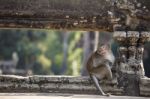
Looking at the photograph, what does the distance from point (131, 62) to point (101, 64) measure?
25.5 inches

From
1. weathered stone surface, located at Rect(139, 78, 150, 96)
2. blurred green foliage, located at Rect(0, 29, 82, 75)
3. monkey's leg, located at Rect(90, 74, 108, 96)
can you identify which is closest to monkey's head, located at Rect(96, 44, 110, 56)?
monkey's leg, located at Rect(90, 74, 108, 96)

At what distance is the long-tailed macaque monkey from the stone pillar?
0.75 ft

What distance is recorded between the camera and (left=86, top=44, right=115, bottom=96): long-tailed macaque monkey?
942 cm

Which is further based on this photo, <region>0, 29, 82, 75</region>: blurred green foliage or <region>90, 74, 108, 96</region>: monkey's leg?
<region>0, 29, 82, 75</region>: blurred green foliage

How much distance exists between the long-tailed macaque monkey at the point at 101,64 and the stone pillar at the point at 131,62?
23cm

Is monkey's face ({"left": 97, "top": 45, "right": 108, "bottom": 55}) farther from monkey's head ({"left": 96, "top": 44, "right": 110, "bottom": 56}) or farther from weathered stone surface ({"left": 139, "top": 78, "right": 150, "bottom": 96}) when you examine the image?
weathered stone surface ({"left": 139, "top": 78, "right": 150, "bottom": 96})

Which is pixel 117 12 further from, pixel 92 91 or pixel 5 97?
pixel 5 97

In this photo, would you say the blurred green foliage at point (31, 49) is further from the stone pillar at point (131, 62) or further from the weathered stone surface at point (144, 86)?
the weathered stone surface at point (144, 86)

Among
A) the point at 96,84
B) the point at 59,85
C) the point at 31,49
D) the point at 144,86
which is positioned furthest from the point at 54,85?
the point at 31,49

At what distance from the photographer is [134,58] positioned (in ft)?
31.1

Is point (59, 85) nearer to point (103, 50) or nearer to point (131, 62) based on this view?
point (103, 50)

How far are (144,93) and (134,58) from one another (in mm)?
611

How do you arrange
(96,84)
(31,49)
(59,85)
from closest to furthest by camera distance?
1. (96,84)
2. (59,85)
3. (31,49)

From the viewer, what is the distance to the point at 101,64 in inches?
388
